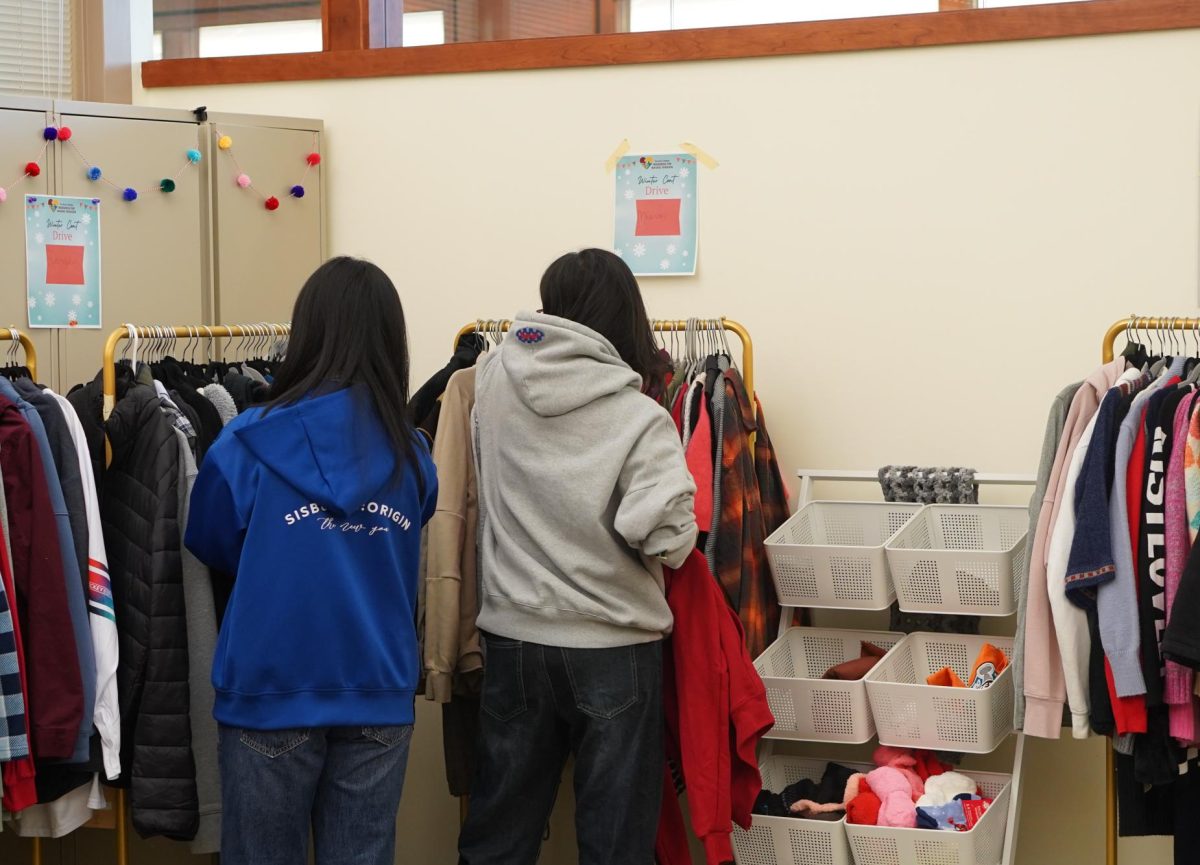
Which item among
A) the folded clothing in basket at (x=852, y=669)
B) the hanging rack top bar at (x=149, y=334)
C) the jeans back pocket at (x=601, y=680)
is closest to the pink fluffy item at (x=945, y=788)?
the folded clothing in basket at (x=852, y=669)

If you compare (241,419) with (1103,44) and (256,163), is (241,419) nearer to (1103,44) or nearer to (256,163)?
(256,163)

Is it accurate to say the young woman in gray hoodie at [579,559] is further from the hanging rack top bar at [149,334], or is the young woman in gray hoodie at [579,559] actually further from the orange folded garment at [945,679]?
the orange folded garment at [945,679]

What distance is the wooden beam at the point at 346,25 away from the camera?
3945 millimetres

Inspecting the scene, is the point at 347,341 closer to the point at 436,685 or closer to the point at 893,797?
the point at 436,685

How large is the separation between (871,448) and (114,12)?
8.13ft

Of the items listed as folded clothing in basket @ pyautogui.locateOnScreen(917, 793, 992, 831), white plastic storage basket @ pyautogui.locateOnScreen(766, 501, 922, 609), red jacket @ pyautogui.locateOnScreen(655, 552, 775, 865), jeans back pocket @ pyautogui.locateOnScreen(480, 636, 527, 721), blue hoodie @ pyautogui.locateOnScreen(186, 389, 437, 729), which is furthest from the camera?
white plastic storage basket @ pyautogui.locateOnScreen(766, 501, 922, 609)

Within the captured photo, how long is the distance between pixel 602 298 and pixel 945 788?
133 centimetres

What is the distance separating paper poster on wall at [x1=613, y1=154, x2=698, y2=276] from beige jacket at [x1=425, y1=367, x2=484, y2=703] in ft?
2.68

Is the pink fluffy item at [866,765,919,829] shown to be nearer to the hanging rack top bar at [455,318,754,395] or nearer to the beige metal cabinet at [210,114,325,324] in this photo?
the hanging rack top bar at [455,318,754,395]

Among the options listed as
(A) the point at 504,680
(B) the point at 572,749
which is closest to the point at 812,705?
(B) the point at 572,749

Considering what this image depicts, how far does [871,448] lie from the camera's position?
357 centimetres

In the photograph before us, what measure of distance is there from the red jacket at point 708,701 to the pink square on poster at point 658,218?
117 centimetres

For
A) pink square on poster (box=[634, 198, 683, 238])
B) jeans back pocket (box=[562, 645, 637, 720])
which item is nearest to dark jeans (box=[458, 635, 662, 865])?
jeans back pocket (box=[562, 645, 637, 720])

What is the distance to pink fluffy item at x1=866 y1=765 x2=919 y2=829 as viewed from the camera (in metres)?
2.98
